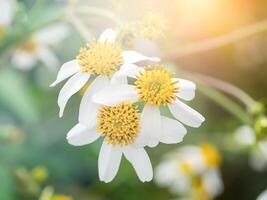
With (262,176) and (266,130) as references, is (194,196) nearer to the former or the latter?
(262,176)

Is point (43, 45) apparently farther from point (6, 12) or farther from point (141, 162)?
point (141, 162)

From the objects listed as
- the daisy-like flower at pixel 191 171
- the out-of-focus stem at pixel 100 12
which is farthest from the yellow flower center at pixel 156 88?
the daisy-like flower at pixel 191 171

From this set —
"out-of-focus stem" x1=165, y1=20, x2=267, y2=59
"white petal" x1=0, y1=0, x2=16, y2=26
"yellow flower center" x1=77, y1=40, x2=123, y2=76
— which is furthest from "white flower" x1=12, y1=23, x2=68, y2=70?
"yellow flower center" x1=77, y1=40, x2=123, y2=76

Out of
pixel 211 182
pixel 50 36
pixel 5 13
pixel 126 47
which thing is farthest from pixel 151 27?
pixel 211 182

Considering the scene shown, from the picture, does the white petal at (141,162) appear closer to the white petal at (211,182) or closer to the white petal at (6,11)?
the white petal at (6,11)

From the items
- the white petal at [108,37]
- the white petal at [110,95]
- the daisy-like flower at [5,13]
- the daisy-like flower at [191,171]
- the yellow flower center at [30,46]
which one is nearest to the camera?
the white petal at [110,95]

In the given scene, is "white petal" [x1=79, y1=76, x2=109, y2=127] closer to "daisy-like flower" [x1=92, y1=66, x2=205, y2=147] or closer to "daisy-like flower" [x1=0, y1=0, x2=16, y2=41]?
"daisy-like flower" [x1=92, y1=66, x2=205, y2=147]

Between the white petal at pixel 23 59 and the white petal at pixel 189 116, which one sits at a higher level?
the white petal at pixel 189 116
